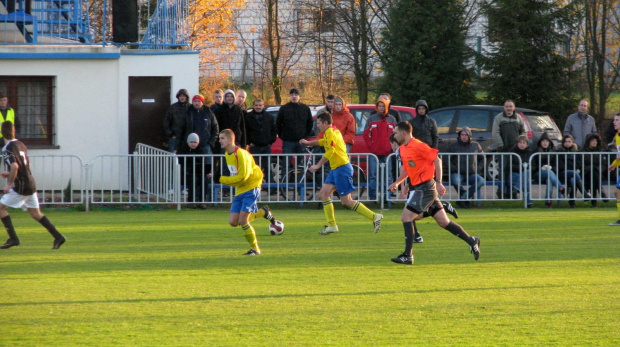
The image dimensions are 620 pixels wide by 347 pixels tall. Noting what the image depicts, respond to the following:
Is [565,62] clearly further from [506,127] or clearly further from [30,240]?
[30,240]

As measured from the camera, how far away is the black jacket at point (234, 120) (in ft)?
59.0

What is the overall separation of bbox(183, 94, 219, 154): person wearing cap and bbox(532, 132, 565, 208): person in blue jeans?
6180 mm

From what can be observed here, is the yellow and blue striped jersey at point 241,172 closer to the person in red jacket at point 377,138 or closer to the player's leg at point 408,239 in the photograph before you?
the player's leg at point 408,239

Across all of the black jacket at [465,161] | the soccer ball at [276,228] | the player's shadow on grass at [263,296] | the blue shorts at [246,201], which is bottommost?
the player's shadow on grass at [263,296]

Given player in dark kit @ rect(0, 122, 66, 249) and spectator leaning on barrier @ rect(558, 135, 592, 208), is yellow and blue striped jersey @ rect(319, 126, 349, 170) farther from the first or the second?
spectator leaning on barrier @ rect(558, 135, 592, 208)

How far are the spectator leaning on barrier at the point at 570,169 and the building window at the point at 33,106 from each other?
10.6 metres

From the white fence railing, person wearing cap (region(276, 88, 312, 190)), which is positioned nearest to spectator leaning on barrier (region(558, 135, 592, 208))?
the white fence railing

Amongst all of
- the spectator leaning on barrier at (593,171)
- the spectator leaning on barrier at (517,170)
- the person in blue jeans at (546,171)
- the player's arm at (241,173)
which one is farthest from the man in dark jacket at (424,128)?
the player's arm at (241,173)

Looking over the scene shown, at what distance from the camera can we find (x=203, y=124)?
59.0 ft

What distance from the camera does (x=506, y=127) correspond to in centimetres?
1892

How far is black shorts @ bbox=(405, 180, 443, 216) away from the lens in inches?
427

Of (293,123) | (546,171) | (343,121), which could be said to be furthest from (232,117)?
(546,171)

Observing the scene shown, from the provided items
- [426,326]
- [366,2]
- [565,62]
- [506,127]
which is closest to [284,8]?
[366,2]

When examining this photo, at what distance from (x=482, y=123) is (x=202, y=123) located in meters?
7.10
